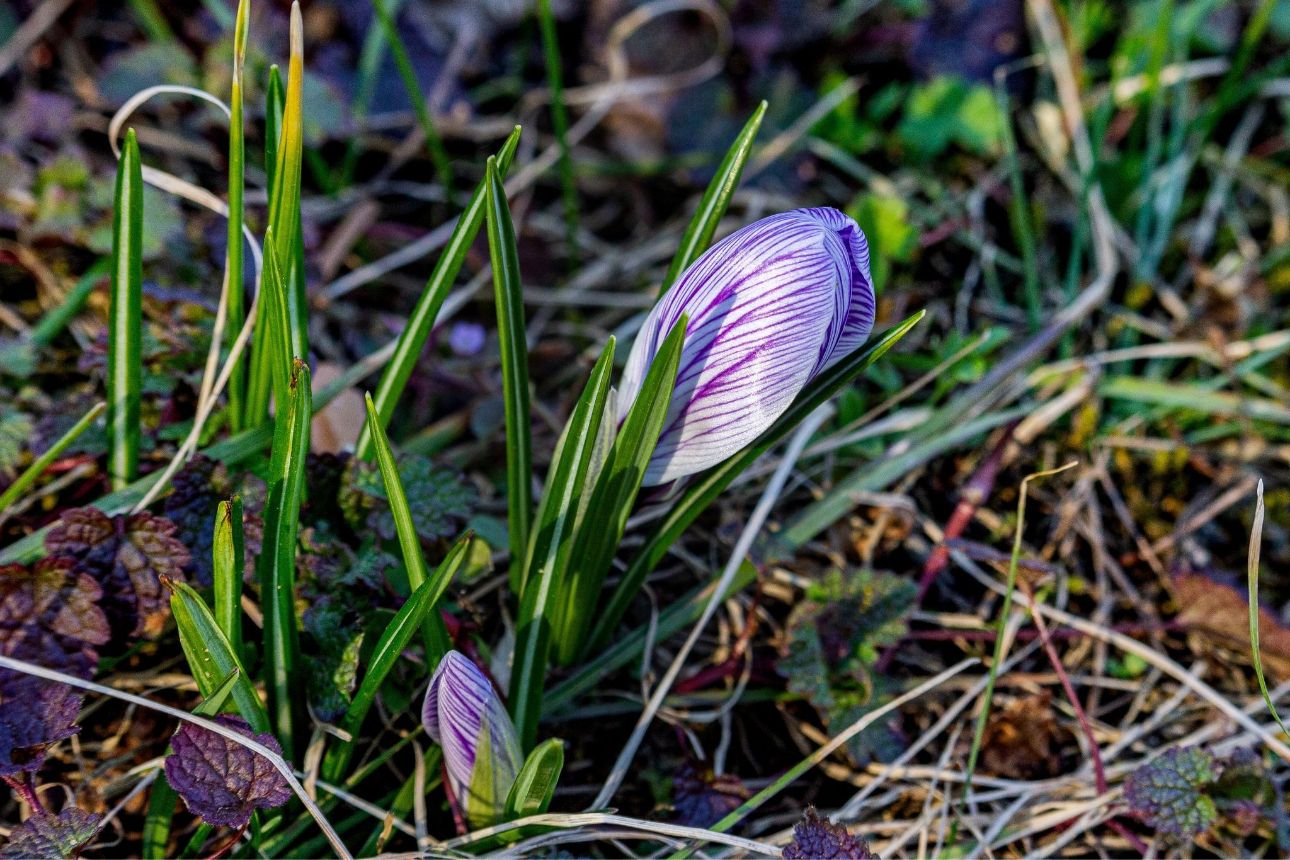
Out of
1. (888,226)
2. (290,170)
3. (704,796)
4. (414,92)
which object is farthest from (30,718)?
(888,226)

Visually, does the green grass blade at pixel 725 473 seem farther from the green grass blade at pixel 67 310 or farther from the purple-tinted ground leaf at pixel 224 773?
the green grass blade at pixel 67 310

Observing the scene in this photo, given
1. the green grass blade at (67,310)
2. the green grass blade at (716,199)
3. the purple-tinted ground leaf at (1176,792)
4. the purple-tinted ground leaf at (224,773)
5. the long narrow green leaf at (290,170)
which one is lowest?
the purple-tinted ground leaf at (1176,792)

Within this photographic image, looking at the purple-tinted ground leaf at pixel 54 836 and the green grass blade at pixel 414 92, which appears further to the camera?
the green grass blade at pixel 414 92

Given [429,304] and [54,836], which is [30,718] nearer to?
[54,836]

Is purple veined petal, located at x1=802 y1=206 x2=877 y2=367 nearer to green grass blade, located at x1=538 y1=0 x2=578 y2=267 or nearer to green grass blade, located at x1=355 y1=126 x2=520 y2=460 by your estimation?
green grass blade, located at x1=355 y1=126 x2=520 y2=460

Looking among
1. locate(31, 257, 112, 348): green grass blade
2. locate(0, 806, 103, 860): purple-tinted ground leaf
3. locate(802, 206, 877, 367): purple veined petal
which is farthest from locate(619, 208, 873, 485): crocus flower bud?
locate(31, 257, 112, 348): green grass blade

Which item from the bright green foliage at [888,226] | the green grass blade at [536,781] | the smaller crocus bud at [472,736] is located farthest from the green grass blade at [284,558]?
the bright green foliage at [888,226]
